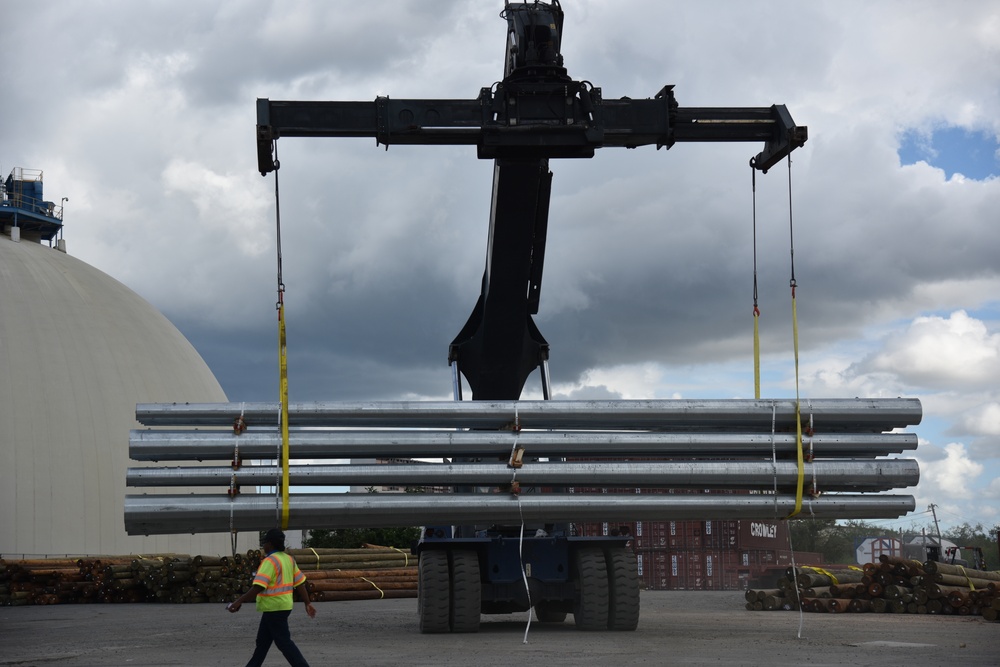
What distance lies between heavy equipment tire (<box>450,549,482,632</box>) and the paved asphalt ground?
1.17 feet

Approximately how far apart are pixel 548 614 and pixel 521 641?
419 cm

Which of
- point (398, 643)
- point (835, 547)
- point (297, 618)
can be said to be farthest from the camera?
point (835, 547)

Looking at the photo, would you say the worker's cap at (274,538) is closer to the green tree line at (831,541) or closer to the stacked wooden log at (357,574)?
the stacked wooden log at (357,574)

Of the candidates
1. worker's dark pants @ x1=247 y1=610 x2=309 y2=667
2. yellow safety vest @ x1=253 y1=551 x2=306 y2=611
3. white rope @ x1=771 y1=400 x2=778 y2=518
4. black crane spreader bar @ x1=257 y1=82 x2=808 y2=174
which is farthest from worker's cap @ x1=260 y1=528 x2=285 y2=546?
white rope @ x1=771 y1=400 x2=778 y2=518

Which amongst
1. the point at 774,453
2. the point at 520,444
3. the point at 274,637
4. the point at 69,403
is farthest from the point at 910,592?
the point at 69,403

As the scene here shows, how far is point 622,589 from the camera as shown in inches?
621

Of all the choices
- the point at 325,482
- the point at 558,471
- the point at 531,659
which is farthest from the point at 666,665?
the point at 325,482

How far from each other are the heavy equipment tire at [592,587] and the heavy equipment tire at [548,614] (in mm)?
2788

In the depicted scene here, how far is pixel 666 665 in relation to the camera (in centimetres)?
1139

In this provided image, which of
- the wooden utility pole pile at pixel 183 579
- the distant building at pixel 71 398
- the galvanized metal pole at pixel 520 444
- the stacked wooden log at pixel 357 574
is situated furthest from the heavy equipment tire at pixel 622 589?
the distant building at pixel 71 398

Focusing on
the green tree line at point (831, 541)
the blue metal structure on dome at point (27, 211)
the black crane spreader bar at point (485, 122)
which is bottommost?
the green tree line at point (831, 541)

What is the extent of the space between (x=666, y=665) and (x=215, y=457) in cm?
544

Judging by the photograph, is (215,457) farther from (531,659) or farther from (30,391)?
(30,391)

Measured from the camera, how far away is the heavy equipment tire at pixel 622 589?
15758 millimetres
